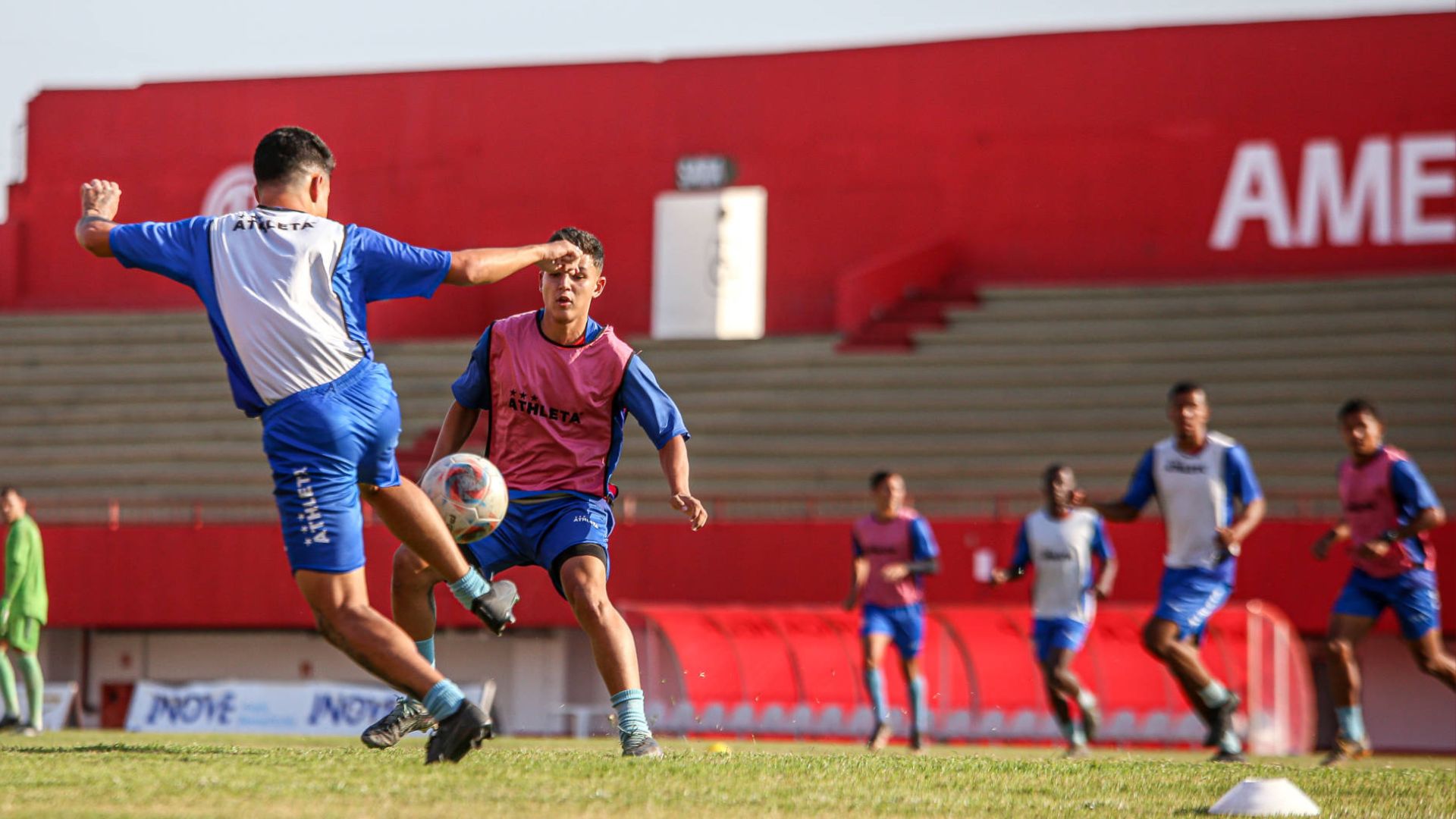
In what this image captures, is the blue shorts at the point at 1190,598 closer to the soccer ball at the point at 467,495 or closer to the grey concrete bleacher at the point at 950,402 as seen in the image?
the soccer ball at the point at 467,495

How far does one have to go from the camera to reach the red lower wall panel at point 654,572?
20.8 meters

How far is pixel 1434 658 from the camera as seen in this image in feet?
37.3

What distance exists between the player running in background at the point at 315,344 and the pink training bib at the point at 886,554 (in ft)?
30.3

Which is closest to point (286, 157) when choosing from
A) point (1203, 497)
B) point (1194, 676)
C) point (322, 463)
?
point (322, 463)

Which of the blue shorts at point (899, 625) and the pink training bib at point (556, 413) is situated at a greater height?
the pink training bib at point (556, 413)

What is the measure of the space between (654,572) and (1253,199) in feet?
36.7

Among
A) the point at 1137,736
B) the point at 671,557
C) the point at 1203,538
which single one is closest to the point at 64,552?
the point at 671,557

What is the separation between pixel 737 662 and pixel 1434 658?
9.30m

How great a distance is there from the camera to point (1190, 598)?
1173cm

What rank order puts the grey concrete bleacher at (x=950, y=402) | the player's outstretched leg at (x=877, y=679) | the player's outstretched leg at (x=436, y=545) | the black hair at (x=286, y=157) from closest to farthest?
the black hair at (x=286, y=157)
the player's outstretched leg at (x=436, y=545)
the player's outstretched leg at (x=877, y=679)
the grey concrete bleacher at (x=950, y=402)

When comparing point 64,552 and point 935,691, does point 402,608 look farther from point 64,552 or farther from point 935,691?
point 64,552

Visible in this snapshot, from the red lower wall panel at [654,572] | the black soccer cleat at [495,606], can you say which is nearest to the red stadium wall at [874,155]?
the red lower wall panel at [654,572]

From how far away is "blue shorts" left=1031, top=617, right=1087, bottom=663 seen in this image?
1478cm

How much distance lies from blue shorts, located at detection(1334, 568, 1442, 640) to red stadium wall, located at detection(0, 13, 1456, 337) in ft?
55.9
